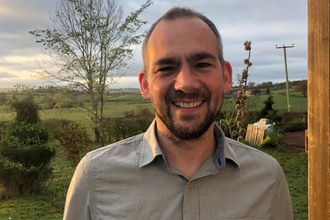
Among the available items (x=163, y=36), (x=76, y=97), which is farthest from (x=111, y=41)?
(x=163, y=36)

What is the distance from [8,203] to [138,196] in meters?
6.92

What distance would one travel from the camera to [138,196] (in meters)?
1.51

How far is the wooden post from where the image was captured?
142 cm

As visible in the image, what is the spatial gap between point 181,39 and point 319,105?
1.78 ft

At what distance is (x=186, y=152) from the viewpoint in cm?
158

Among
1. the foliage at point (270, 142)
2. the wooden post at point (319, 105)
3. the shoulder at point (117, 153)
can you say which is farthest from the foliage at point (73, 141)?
the wooden post at point (319, 105)

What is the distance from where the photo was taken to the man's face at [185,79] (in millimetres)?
1493

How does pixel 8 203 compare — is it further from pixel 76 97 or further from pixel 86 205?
pixel 86 205

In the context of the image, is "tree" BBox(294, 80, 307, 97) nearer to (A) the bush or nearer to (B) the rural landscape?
(B) the rural landscape

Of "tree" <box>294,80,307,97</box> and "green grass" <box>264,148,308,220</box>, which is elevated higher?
"tree" <box>294,80,307,97</box>

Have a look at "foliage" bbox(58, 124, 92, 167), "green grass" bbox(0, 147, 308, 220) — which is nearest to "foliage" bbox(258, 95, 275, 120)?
"green grass" bbox(0, 147, 308, 220)

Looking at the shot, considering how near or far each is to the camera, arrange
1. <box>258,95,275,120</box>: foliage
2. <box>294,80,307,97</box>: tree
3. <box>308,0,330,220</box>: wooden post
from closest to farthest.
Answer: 1. <box>308,0,330,220</box>: wooden post
2. <box>258,95,275,120</box>: foliage
3. <box>294,80,307,97</box>: tree

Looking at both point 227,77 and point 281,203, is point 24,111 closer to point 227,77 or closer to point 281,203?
point 227,77

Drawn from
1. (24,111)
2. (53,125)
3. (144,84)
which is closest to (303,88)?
(53,125)
